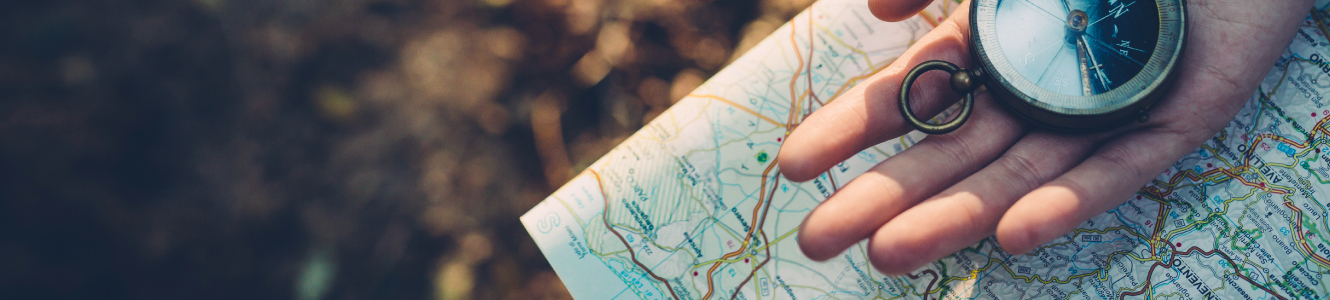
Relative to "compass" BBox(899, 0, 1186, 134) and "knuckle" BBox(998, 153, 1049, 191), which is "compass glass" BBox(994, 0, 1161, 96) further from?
"knuckle" BBox(998, 153, 1049, 191)

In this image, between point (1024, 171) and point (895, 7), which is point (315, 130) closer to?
point (895, 7)

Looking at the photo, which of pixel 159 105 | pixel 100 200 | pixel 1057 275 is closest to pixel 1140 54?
pixel 1057 275

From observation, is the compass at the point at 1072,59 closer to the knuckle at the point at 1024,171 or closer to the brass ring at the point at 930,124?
the brass ring at the point at 930,124

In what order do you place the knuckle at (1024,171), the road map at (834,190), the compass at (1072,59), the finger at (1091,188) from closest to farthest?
the finger at (1091,188)
the compass at (1072,59)
the knuckle at (1024,171)
the road map at (834,190)

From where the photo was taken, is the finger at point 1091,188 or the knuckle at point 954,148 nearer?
the finger at point 1091,188

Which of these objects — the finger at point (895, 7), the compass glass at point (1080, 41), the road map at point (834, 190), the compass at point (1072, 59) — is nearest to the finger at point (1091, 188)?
the compass at point (1072, 59)

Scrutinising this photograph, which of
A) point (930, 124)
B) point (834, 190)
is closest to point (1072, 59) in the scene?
point (930, 124)

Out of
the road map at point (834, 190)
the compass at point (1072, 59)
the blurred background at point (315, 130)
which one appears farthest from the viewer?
the blurred background at point (315, 130)

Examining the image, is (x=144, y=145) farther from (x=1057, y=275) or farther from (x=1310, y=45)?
(x=1310, y=45)
